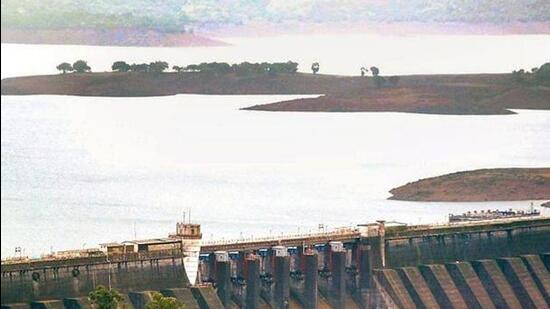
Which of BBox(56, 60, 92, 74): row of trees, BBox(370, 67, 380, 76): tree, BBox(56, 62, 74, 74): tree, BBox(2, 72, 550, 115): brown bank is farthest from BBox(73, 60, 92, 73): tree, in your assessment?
BBox(370, 67, 380, 76): tree

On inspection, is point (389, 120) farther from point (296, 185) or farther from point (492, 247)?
point (492, 247)

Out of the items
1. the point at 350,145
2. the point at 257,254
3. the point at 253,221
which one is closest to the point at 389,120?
the point at 350,145

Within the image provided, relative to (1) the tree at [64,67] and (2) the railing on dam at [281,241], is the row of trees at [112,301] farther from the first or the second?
(1) the tree at [64,67]

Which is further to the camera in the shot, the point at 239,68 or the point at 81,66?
the point at 239,68

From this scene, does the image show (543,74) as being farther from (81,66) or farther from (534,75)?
(81,66)

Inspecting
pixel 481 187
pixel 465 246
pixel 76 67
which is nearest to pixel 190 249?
pixel 465 246
